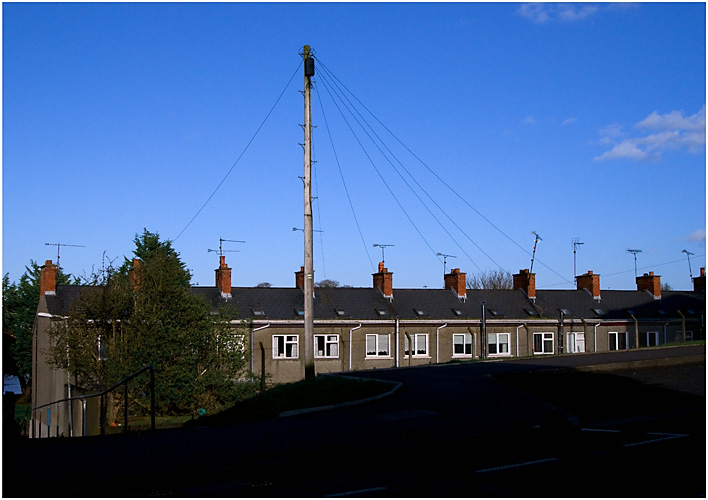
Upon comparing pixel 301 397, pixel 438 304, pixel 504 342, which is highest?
pixel 438 304

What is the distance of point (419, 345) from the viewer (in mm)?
46562

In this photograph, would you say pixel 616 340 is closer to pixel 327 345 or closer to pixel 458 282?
pixel 458 282

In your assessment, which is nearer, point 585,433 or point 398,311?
point 585,433

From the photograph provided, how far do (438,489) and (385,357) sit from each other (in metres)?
37.5

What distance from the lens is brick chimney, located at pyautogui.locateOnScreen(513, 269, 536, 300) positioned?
5231 cm

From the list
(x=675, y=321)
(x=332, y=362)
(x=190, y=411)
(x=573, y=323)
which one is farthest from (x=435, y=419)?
(x=675, y=321)

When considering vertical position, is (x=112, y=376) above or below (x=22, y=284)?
below

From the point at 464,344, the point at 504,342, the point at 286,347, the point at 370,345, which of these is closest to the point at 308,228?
the point at 286,347

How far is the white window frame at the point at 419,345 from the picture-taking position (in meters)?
46.3

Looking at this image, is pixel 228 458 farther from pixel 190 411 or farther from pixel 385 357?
pixel 385 357

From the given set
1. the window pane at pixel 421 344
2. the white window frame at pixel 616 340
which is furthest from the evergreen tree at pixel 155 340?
the white window frame at pixel 616 340

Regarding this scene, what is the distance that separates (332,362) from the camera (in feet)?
146

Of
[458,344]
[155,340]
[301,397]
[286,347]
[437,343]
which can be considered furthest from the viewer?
[458,344]

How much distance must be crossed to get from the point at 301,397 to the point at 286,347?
26.7m
